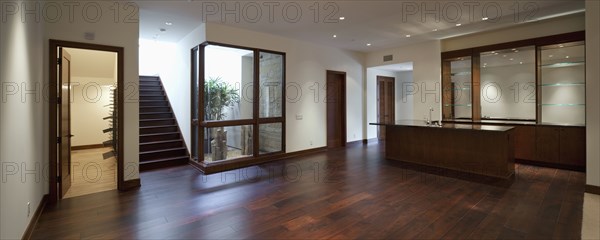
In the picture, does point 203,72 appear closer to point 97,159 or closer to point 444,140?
point 97,159

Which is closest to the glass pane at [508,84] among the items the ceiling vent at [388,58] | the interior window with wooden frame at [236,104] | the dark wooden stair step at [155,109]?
the ceiling vent at [388,58]

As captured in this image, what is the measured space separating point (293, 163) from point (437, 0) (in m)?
4.03

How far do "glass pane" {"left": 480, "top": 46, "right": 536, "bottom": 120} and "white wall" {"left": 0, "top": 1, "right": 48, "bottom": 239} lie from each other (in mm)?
7854

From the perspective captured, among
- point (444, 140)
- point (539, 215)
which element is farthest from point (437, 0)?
point (539, 215)

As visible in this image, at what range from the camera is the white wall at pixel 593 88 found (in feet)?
12.4

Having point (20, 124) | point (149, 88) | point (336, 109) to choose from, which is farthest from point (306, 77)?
point (20, 124)

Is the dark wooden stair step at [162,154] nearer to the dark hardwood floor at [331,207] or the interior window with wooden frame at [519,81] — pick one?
the dark hardwood floor at [331,207]

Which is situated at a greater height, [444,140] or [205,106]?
[205,106]

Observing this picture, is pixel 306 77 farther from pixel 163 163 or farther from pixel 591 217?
pixel 591 217

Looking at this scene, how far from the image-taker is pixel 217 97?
577 centimetres

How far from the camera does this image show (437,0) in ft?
14.4

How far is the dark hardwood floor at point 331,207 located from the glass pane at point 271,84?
1765 mm

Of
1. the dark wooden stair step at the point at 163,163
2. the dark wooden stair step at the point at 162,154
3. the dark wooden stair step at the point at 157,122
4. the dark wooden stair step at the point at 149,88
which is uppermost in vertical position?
the dark wooden stair step at the point at 149,88

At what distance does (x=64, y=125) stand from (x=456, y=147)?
6500mm
